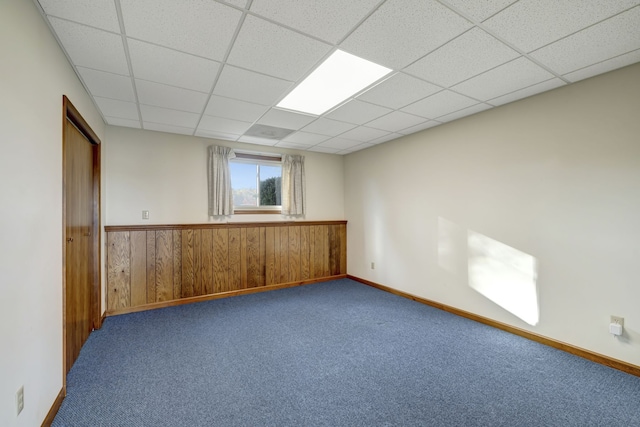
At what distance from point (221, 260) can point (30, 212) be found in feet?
9.30

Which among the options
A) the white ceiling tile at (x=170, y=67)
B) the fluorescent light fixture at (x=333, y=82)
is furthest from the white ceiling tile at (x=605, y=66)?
the white ceiling tile at (x=170, y=67)

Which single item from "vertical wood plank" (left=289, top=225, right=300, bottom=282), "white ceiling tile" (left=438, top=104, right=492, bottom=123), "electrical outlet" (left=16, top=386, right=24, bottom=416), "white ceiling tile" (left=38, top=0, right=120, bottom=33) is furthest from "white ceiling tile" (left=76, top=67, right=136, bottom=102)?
"white ceiling tile" (left=438, top=104, right=492, bottom=123)

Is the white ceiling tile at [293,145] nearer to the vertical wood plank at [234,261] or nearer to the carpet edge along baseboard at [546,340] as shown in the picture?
the vertical wood plank at [234,261]

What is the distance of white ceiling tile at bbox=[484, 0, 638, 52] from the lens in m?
1.59

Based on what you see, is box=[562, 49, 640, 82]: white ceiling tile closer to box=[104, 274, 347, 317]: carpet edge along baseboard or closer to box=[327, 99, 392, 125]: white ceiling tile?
box=[327, 99, 392, 125]: white ceiling tile

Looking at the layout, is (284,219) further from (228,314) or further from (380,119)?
(380,119)

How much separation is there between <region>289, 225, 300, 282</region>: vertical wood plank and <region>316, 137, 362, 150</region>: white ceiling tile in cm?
149

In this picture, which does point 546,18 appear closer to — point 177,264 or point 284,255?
point 284,255

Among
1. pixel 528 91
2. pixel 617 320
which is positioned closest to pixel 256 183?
pixel 528 91

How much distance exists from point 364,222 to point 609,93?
3.34m

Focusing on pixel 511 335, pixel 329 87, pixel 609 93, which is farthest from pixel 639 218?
pixel 329 87

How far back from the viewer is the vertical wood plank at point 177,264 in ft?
12.9

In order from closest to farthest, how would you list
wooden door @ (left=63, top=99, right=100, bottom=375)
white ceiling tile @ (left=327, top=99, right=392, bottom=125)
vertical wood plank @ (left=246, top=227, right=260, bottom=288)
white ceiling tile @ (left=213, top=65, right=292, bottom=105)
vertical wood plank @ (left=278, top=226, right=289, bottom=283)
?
1. wooden door @ (left=63, top=99, right=100, bottom=375)
2. white ceiling tile @ (left=213, top=65, right=292, bottom=105)
3. white ceiling tile @ (left=327, top=99, right=392, bottom=125)
4. vertical wood plank @ (left=246, top=227, right=260, bottom=288)
5. vertical wood plank @ (left=278, top=226, right=289, bottom=283)

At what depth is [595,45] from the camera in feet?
6.41
